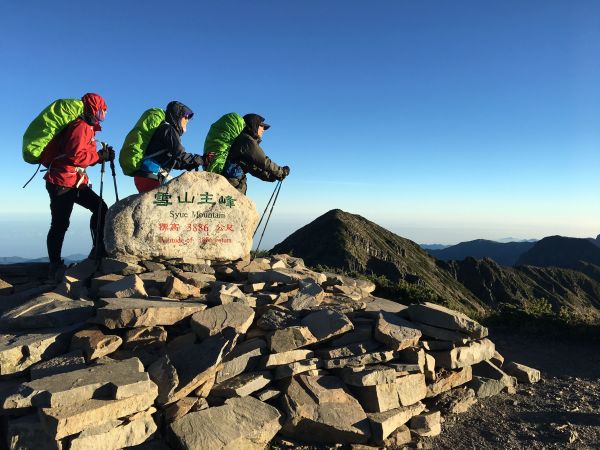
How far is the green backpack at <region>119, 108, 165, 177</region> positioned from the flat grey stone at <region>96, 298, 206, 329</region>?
10.2ft

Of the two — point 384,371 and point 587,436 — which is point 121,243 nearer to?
point 384,371

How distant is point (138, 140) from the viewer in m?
8.34

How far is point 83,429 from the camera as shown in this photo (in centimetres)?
434

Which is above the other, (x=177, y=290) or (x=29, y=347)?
(x=177, y=290)

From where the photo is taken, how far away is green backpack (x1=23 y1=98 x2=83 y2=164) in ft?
23.9

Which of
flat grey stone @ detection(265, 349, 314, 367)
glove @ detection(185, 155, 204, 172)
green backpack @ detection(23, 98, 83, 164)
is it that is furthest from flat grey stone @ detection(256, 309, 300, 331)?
green backpack @ detection(23, 98, 83, 164)

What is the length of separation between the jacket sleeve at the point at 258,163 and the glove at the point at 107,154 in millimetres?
2433

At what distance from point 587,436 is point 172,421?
16.8ft

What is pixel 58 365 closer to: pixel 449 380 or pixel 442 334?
pixel 442 334

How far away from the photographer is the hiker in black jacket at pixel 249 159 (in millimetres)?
9461

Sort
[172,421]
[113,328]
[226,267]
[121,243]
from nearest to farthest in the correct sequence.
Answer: [172,421] < [113,328] < [121,243] < [226,267]

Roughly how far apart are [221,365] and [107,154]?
4.71 metres

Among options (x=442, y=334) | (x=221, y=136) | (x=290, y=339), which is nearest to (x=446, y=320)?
(x=442, y=334)

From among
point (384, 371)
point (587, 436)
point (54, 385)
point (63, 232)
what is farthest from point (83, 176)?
point (587, 436)
